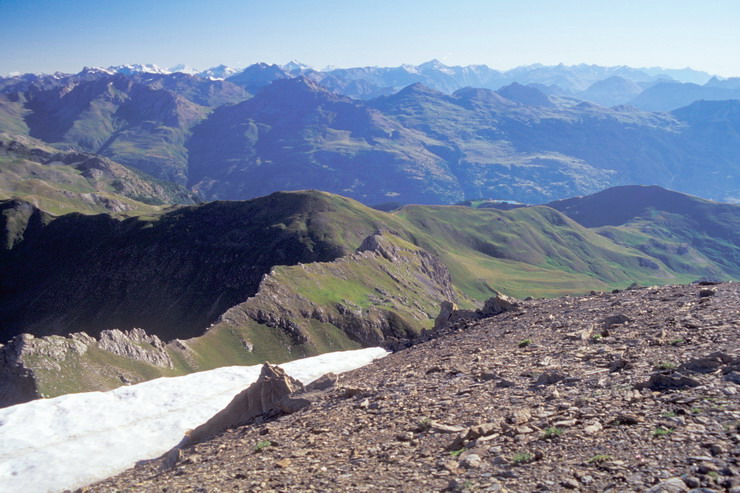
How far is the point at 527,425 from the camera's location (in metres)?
19.3

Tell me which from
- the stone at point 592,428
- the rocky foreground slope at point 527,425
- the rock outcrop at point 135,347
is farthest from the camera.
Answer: the rock outcrop at point 135,347

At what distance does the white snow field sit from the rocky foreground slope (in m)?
5.89

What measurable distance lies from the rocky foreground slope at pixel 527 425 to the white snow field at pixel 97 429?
5892mm

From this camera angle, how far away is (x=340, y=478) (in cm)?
1852

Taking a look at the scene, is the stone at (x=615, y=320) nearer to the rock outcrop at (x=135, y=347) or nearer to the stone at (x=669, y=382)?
the stone at (x=669, y=382)

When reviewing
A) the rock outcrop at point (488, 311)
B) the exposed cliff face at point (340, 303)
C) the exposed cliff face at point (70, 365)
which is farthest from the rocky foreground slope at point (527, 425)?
the exposed cliff face at point (340, 303)

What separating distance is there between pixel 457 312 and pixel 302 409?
113 ft

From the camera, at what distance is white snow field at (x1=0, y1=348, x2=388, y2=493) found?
31.4 metres

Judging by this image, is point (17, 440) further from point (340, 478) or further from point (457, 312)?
point (457, 312)

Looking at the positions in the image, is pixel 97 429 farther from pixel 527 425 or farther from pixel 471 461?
pixel 527 425

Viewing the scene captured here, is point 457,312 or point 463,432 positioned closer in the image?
point 463,432

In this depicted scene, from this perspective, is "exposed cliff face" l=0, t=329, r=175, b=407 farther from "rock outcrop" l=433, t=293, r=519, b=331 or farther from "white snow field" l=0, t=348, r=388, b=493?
"rock outcrop" l=433, t=293, r=519, b=331

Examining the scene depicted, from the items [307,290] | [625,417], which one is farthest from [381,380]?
[307,290]

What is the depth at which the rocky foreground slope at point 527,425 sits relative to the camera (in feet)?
51.2
